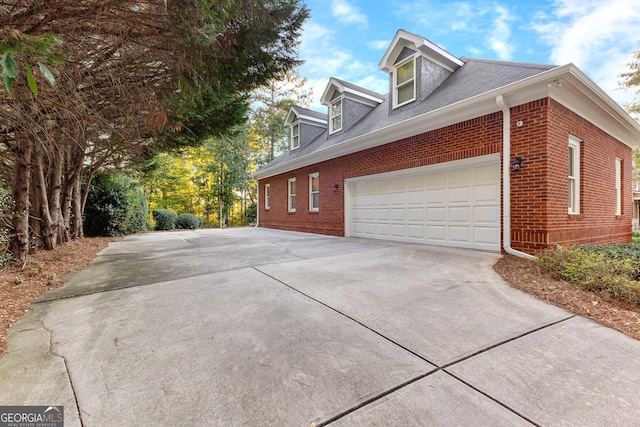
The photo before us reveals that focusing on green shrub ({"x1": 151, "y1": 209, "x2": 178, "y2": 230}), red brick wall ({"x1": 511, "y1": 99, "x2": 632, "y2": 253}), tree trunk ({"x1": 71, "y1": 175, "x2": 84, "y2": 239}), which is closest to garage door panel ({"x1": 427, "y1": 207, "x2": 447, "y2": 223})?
red brick wall ({"x1": 511, "y1": 99, "x2": 632, "y2": 253})

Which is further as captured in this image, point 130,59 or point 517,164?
point 517,164

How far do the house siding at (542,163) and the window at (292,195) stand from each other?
402 centimetres

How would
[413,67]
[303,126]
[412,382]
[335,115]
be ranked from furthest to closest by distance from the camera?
[303,126]
[335,115]
[413,67]
[412,382]

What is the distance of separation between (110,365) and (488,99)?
6.90m

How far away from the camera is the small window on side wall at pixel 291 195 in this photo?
12586 millimetres

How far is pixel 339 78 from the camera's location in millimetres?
10328

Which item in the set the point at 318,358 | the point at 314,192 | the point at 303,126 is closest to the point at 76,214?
the point at 314,192

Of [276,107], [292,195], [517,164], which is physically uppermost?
[276,107]

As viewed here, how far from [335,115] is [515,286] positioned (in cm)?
893

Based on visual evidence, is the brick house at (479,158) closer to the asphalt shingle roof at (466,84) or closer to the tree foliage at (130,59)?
the asphalt shingle roof at (466,84)

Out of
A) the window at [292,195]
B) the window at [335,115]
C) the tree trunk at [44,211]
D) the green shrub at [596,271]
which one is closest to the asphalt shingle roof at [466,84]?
the window at [335,115]

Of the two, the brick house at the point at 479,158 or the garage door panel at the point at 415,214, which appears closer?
the brick house at the point at 479,158

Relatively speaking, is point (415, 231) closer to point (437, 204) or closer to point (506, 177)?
point (437, 204)

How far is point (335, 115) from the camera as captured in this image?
10789 millimetres
